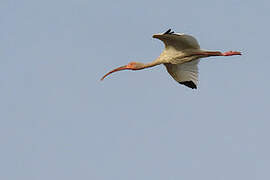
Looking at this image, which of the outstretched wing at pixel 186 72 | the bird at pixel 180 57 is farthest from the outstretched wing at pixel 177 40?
the outstretched wing at pixel 186 72

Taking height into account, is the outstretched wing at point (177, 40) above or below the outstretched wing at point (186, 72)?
above

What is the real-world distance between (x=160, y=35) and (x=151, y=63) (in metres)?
2.75

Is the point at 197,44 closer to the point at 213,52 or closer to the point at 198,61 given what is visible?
the point at 213,52

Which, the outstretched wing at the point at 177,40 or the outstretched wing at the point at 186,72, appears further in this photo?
the outstretched wing at the point at 186,72

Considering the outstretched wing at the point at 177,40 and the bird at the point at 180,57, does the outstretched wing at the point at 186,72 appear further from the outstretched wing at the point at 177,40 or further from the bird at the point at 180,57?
the outstretched wing at the point at 177,40

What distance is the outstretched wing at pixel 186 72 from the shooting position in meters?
31.8

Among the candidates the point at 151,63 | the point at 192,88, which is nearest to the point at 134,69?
the point at 151,63

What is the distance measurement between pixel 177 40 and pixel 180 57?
1.17m

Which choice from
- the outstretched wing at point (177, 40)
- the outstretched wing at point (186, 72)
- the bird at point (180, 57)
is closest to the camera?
the outstretched wing at point (177, 40)

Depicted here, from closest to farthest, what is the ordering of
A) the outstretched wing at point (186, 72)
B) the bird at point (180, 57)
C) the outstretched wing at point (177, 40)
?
1. the outstretched wing at point (177, 40)
2. the bird at point (180, 57)
3. the outstretched wing at point (186, 72)

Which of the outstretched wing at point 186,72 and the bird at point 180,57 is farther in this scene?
the outstretched wing at point 186,72

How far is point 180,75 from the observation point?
32.2 metres

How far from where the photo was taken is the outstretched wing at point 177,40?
90.8 ft

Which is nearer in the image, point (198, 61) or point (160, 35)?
point (160, 35)
